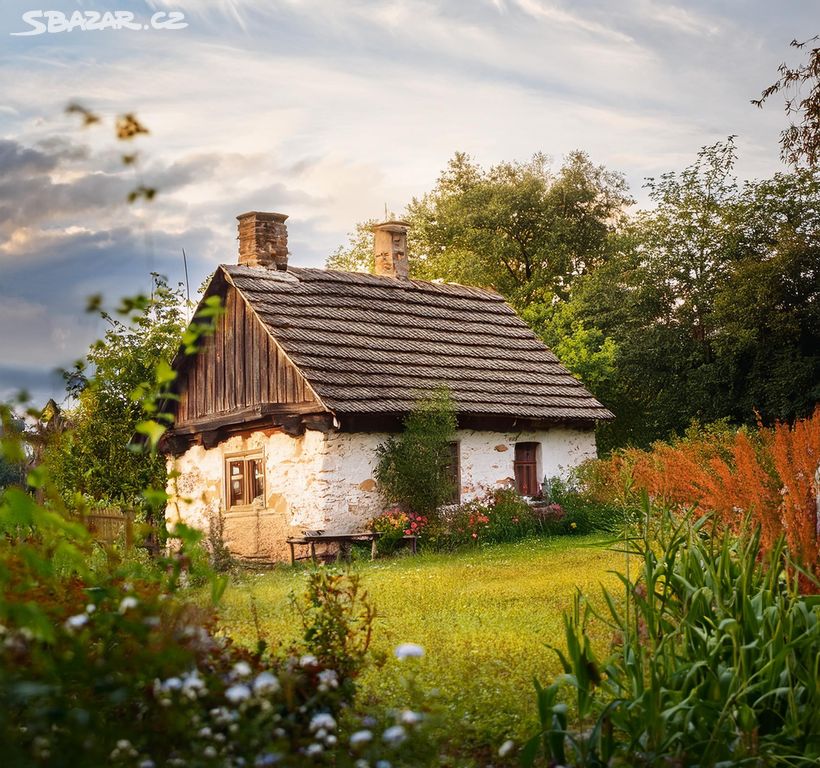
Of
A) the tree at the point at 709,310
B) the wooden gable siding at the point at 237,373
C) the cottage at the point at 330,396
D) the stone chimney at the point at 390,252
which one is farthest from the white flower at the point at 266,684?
the tree at the point at 709,310

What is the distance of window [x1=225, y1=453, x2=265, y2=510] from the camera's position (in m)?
20.0

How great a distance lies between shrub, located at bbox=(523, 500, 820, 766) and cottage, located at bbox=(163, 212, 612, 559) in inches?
494

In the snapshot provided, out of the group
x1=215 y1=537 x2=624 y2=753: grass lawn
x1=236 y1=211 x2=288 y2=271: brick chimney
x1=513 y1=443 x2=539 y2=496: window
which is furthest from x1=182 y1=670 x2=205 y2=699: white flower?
x1=236 y1=211 x2=288 y2=271: brick chimney

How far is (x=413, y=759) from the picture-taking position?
17.5 ft

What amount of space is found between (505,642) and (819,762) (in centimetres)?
398

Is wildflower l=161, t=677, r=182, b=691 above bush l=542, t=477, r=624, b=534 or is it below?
above

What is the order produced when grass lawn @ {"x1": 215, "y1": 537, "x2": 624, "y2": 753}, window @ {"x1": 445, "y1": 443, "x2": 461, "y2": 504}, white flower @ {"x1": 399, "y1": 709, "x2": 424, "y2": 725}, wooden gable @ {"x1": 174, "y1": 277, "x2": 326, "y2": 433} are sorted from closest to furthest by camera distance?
white flower @ {"x1": 399, "y1": 709, "x2": 424, "y2": 725} < grass lawn @ {"x1": 215, "y1": 537, "x2": 624, "y2": 753} < wooden gable @ {"x1": 174, "y1": 277, "x2": 326, "y2": 433} < window @ {"x1": 445, "y1": 443, "x2": 461, "y2": 504}

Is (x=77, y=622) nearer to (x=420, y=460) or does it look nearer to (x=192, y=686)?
(x=192, y=686)

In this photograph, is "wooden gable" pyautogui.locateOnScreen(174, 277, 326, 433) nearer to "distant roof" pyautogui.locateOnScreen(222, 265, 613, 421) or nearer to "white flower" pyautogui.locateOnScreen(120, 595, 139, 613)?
"distant roof" pyautogui.locateOnScreen(222, 265, 613, 421)

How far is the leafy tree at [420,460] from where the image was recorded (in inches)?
739

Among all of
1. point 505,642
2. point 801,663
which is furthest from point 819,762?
point 505,642

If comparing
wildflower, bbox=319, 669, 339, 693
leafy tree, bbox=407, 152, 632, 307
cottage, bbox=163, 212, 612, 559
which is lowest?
wildflower, bbox=319, 669, 339, 693

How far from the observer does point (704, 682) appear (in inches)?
204

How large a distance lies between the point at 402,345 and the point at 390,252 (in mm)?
3957
